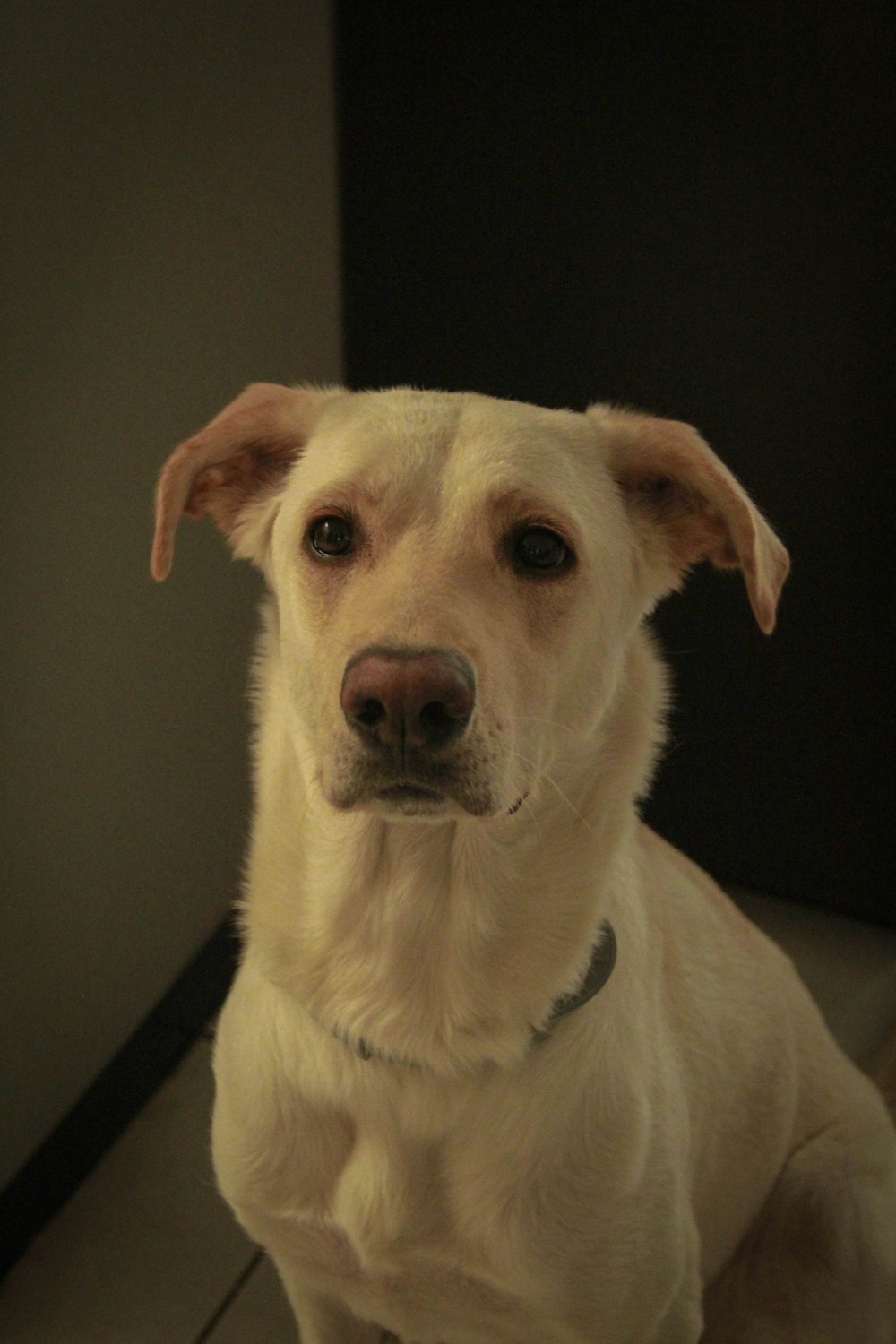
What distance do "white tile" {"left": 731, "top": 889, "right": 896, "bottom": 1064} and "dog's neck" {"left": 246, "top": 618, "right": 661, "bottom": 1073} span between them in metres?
1.29

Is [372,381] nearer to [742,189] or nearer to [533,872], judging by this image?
[742,189]

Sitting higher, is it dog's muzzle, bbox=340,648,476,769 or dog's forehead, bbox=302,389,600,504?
dog's forehead, bbox=302,389,600,504

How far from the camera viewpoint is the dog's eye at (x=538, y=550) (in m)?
1.28

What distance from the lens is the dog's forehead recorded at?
1.27 m

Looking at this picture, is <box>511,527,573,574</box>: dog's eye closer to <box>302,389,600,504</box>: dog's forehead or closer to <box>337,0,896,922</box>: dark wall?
<box>302,389,600,504</box>: dog's forehead

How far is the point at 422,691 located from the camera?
3.57 ft

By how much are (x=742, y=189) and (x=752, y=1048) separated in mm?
1313

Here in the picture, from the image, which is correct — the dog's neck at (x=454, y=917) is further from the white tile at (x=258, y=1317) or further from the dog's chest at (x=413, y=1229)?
the white tile at (x=258, y=1317)

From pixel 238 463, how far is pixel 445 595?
0.41 metres

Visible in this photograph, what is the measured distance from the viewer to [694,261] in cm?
210

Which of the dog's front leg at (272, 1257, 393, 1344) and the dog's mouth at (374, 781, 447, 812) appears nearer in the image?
the dog's mouth at (374, 781, 447, 812)

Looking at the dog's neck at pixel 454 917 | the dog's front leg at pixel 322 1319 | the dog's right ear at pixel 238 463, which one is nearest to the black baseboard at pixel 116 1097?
the dog's front leg at pixel 322 1319

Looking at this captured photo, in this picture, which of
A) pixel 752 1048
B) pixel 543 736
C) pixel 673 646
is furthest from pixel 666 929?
pixel 673 646

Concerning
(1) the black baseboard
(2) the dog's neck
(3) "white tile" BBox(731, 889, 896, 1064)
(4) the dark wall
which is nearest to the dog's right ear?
(2) the dog's neck
